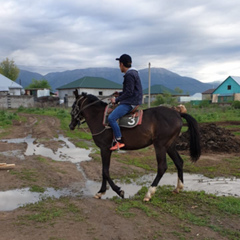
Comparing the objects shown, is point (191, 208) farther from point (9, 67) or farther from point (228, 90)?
point (9, 67)

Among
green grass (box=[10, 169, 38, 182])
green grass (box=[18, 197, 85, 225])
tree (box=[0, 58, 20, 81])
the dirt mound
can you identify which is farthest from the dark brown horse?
tree (box=[0, 58, 20, 81])

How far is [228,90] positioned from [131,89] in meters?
56.2

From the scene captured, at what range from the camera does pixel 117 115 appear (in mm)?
5383

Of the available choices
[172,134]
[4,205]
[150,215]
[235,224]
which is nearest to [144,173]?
[172,134]

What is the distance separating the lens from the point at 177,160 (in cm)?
597

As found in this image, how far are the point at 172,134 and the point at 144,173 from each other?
2.25 metres

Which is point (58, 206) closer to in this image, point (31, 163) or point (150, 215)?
point (150, 215)

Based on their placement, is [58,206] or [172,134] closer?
[58,206]

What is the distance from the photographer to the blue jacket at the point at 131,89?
207 inches

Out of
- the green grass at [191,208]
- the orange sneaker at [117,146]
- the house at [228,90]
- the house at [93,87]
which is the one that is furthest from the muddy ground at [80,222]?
the house at [228,90]

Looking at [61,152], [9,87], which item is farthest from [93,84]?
[61,152]

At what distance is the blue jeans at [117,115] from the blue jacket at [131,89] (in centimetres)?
12

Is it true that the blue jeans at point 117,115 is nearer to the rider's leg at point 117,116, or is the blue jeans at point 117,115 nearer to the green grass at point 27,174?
the rider's leg at point 117,116

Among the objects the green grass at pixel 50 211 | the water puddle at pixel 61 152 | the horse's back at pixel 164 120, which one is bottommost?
the water puddle at pixel 61 152
